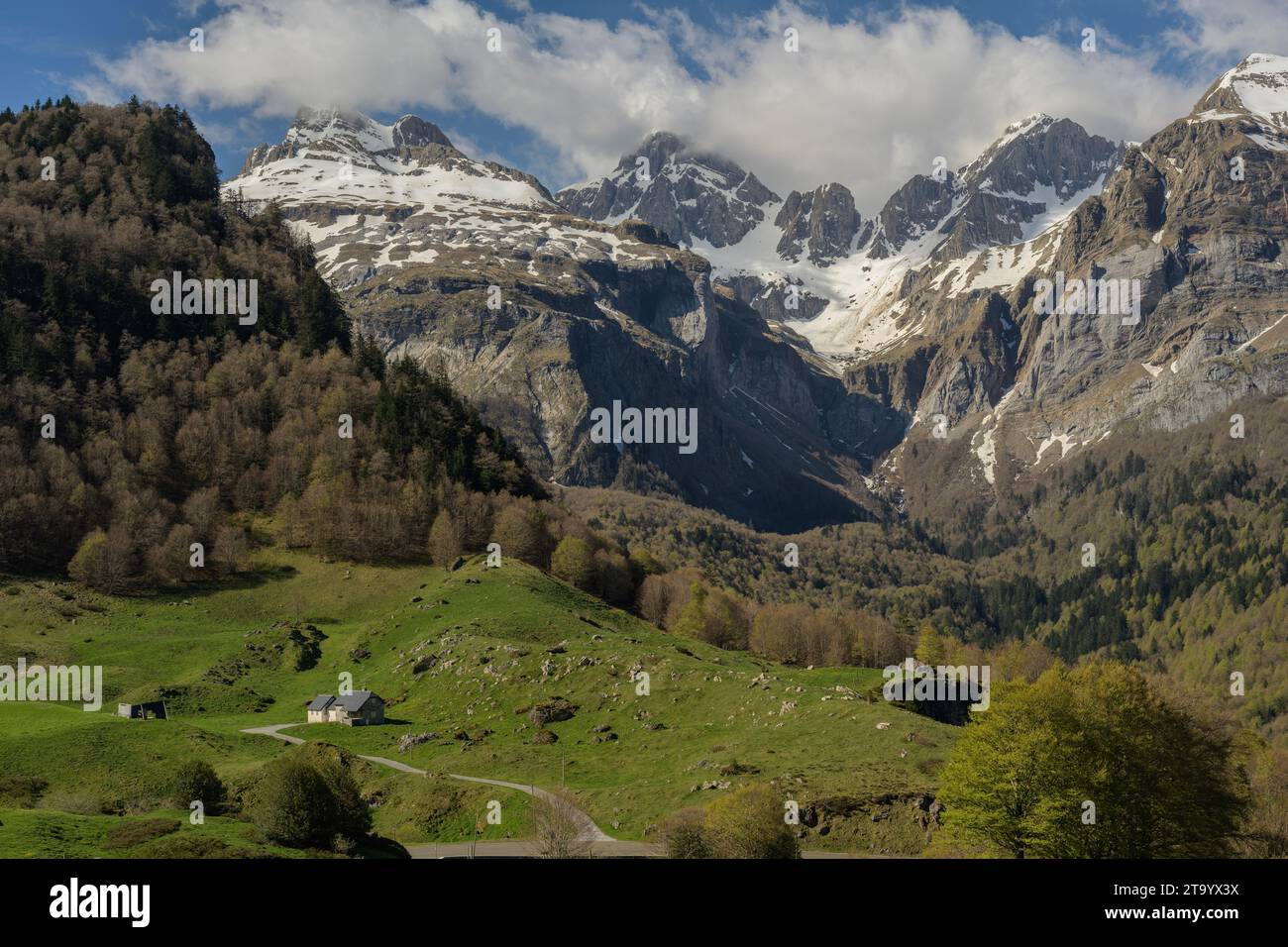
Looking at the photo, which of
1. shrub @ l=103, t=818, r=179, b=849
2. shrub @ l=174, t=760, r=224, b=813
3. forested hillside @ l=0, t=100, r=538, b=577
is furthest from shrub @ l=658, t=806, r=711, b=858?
forested hillside @ l=0, t=100, r=538, b=577

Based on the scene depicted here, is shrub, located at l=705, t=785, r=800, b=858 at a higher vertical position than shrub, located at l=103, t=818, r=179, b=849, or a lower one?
lower

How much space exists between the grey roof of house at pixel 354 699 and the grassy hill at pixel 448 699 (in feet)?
12.2

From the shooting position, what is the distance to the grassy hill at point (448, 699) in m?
75.4

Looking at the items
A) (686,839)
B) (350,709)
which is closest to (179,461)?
(350,709)

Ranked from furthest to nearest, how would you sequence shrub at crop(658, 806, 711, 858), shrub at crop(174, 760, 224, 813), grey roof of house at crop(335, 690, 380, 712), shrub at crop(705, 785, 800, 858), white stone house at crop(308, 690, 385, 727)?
grey roof of house at crop(335, 690, 380, 712) < white stone house at crop(308, 690, 385, 727) < shrub at crop(174, 760, 224, 813) < shrub at crop(658, 806, 711, 858) < shrub at crop(705, 785, 800, 858)

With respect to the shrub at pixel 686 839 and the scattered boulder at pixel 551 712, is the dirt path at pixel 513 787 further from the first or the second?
the scattered boulder at pixel 551 712

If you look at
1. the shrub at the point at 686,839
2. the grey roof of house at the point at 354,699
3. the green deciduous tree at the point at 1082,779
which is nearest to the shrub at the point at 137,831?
the shrub at the point at 686,839

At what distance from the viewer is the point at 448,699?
104250 mm

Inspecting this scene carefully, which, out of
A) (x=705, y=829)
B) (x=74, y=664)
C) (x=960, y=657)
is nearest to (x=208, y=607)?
(x=74, y=664)

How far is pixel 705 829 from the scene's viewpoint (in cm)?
5769

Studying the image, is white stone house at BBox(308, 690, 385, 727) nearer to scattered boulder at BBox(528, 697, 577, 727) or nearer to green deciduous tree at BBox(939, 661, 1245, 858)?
scattered boulder at BBox(528, 697, 577, 727)

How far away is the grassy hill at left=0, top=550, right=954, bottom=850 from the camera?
247 ft

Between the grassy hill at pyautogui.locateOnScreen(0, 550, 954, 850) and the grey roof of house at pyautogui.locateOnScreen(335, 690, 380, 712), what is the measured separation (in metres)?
3.72

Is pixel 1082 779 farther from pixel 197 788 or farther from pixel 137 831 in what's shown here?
pixel 197 788
